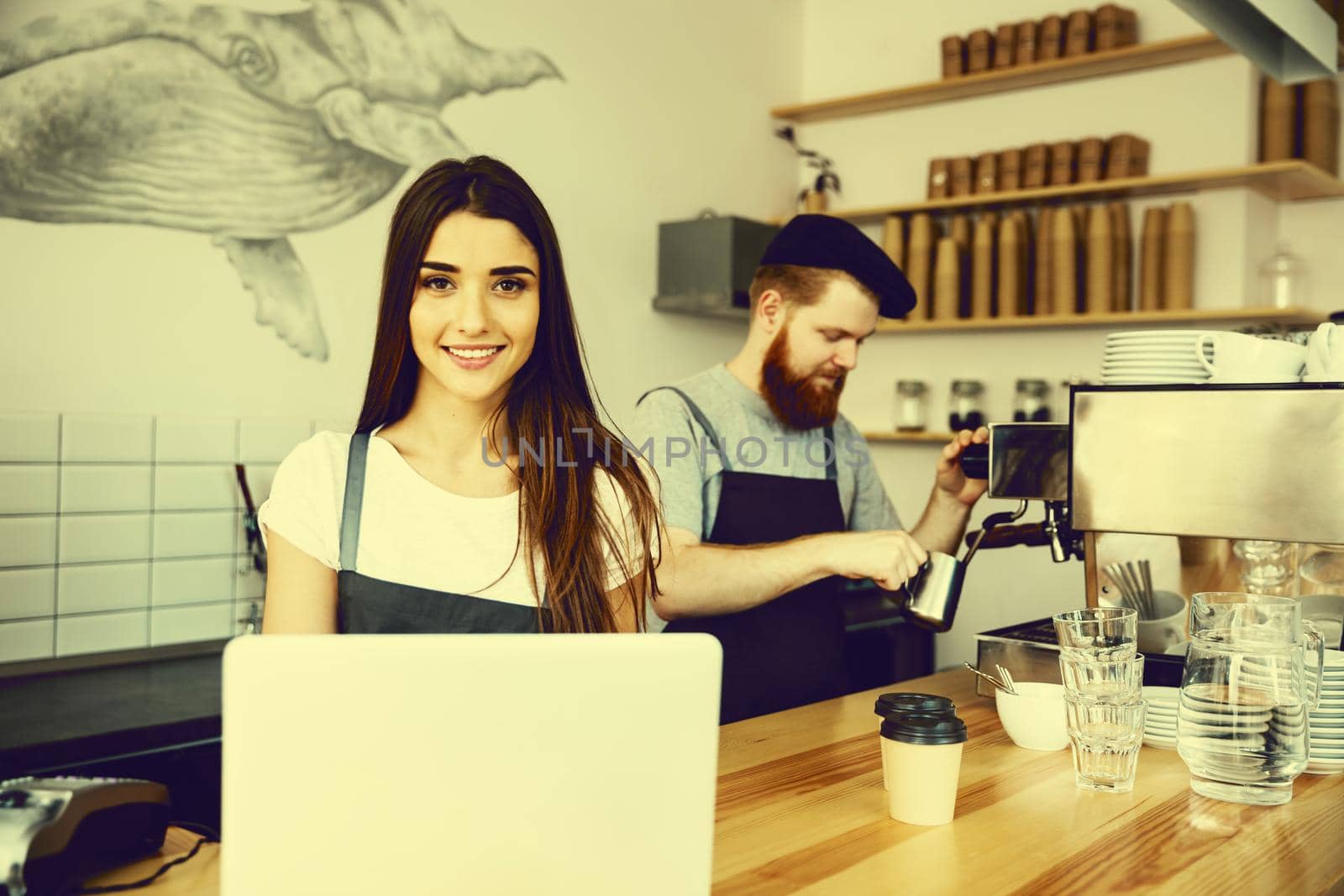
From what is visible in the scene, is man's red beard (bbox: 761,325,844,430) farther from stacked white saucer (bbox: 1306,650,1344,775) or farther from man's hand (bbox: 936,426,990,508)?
stacked white saucer (bbox: 1306,650,1344,775)

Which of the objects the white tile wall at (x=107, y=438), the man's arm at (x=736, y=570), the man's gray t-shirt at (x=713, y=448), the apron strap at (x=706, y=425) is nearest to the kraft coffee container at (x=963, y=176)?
the man's gray t-shirt at (x=713, y=448)

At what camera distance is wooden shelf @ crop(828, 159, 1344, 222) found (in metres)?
3.38

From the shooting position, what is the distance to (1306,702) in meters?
1.37

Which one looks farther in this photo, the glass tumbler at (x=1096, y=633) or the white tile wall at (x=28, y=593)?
the white tile wall at (x=28, y=593)

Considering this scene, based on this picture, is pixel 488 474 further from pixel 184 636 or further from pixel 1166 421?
pixel 184 636

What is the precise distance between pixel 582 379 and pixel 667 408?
0.72 m

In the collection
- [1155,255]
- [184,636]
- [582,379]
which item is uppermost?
[1155,255]

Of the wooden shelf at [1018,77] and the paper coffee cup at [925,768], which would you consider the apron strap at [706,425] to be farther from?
the wooden shelf at [1018,77]

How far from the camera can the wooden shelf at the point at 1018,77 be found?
3.61 metres

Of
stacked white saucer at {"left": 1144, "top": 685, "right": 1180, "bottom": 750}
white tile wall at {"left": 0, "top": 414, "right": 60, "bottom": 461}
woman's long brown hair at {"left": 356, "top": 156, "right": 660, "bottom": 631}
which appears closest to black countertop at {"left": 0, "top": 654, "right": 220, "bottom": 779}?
white tile wall at {"left": 0, "top": 414, "right": 60, "bottom": 461}

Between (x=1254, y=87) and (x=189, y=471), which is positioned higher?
(x=1254, y=87)

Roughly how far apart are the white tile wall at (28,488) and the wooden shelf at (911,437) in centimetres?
264

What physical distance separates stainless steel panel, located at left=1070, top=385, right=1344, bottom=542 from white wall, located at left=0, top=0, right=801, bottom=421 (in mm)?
2005

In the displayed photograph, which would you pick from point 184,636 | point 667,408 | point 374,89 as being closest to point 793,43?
point 374,89
